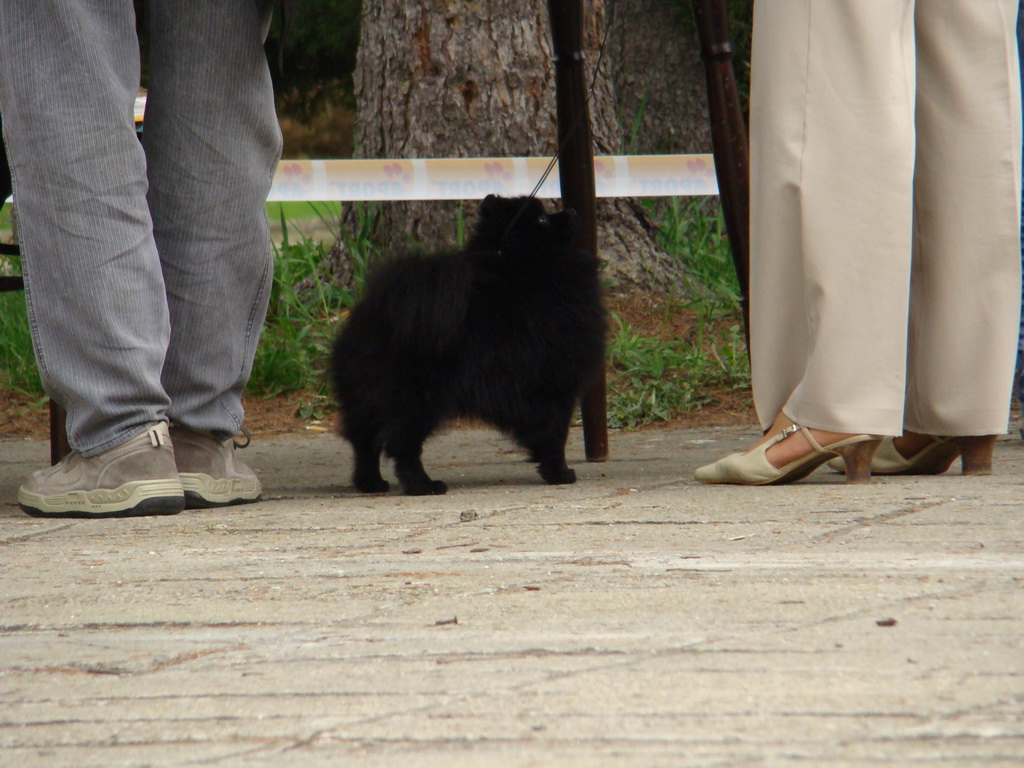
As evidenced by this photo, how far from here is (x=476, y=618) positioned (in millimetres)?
1462

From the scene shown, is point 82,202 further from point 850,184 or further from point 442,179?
point 442,179

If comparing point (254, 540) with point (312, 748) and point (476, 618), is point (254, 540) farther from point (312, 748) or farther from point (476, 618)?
point (312, 748)

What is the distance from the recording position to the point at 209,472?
2.59m

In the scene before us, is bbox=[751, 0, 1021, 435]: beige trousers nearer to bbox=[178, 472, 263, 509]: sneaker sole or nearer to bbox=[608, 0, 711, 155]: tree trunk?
bbox=[178, 472, 263, 509]: sneaker sole

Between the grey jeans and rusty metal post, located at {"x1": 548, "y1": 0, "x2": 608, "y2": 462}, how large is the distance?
0.83 metres

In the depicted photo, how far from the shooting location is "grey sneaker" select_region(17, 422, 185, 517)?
2.39 m

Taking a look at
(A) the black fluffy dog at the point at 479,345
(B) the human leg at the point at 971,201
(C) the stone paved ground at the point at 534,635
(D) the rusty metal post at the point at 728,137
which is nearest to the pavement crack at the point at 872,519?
(C) the stone paved ground at the point at 534,635

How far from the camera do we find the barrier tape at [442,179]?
15.6 feet

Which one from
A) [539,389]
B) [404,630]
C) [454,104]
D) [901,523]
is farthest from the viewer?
[454,104]

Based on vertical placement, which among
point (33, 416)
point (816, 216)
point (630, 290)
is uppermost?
point (816, 216)

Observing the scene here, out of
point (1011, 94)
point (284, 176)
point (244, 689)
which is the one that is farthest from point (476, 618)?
point (284, 176)

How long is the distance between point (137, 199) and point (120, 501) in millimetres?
572

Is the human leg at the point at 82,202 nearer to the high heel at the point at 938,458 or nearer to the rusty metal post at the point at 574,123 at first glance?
the rusty metal post at the point at 574,123

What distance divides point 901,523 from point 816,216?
637 mm
